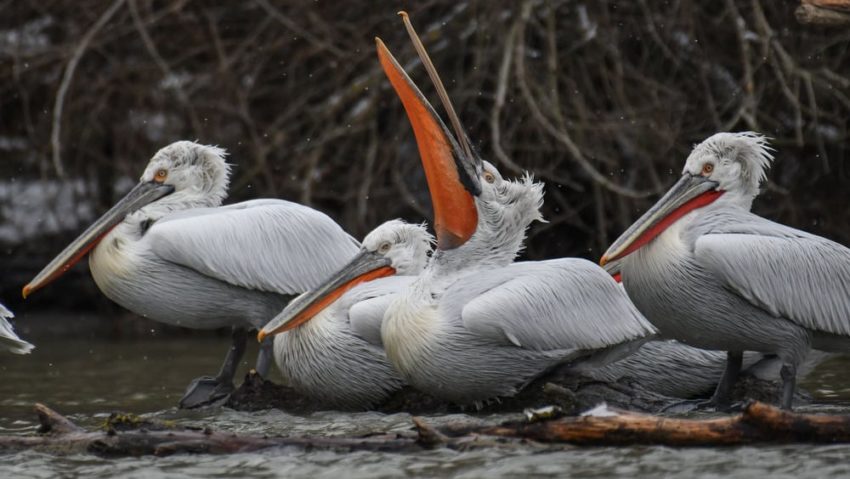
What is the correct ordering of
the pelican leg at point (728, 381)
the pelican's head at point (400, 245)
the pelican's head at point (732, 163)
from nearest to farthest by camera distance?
1. the pelican leg at point (728, 381)
2. the pelican's head at point (732, 163)
3. the pelican's head at point (400, 245)

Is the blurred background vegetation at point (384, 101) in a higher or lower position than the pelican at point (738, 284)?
higher

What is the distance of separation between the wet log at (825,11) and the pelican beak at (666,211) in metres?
0.63

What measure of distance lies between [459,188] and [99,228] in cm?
163

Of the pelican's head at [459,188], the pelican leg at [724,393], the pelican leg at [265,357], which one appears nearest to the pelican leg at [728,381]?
the pelican leg at [724,393]

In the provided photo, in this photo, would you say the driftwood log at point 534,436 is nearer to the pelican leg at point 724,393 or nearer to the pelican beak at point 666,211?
the pelican leg at point 724,393

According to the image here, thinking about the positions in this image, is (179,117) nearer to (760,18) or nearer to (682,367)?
(760,18)

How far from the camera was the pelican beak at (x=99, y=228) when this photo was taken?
557cm

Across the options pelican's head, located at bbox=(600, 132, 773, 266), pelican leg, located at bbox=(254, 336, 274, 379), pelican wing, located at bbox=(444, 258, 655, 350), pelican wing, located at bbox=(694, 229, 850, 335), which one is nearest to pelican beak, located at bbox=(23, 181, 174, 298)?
pelican leg, located at bbox=(254, 336, 274, 379)

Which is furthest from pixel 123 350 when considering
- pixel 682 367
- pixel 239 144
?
pixel 682 367

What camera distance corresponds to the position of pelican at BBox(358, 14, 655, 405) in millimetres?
4457

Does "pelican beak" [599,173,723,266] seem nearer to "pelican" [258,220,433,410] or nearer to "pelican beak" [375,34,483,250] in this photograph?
"pelican beak" [375,34,483,250]

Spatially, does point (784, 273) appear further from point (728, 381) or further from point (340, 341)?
point (340, 341)

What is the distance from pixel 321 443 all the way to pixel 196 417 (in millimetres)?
1290

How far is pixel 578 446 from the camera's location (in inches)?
144
